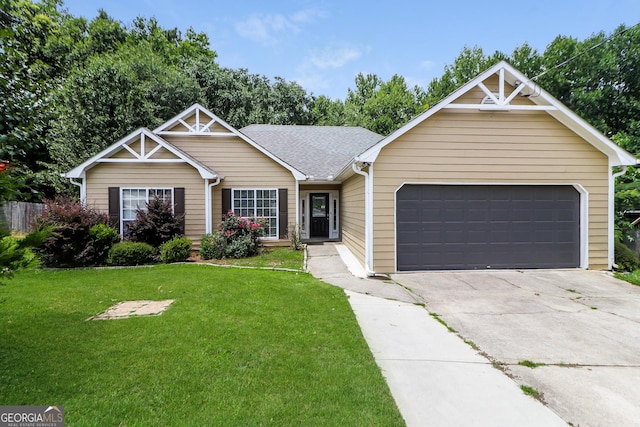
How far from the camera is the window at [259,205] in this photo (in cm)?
1153

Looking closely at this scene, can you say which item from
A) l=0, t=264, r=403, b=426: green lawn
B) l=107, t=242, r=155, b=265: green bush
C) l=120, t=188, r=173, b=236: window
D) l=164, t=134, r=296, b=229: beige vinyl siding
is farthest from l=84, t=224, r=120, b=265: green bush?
l=164, t=134, r=296, b=229: beige vinyl siding

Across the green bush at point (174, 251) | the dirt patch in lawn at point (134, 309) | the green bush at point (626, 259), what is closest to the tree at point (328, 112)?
the green bush at point (174, 251)

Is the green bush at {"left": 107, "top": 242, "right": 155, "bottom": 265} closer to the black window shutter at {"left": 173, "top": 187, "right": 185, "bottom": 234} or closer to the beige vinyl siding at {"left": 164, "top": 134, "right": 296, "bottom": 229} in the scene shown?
the black window shutter at {"left": 173, "top": 187, "right": 185, "bottom": 234}

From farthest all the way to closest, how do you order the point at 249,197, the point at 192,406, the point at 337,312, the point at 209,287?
the point at 249,197, the point at 209,287, the point at 337,312, the point at 192,406

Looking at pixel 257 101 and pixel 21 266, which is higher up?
pixel 257 101

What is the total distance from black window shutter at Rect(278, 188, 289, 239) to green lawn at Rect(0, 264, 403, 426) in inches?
227

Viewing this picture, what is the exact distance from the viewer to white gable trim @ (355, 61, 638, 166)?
775 cm

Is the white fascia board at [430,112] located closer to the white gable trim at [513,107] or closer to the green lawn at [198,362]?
the white gable trim at [513,107]

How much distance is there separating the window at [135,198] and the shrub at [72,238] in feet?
3.83

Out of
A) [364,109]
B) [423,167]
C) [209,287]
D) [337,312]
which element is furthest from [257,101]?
[337,312]

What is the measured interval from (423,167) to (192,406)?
7.15m

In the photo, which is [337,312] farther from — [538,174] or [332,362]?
[538,174]

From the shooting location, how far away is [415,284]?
7.04 metres

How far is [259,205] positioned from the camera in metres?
11.6
